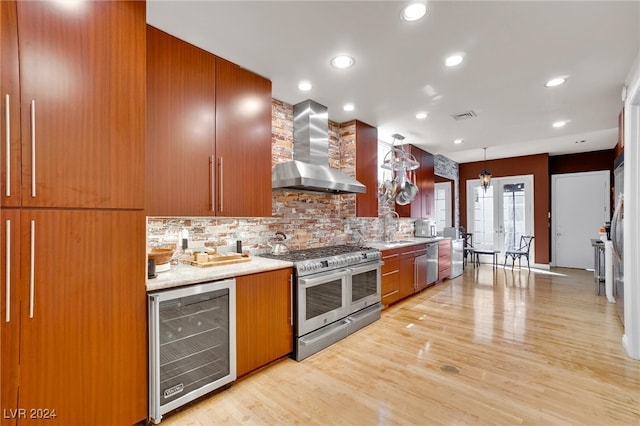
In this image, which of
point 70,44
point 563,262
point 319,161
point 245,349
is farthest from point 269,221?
point 563,262

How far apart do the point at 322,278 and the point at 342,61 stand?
203cm

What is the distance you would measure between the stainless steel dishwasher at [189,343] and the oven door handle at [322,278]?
2.34 ft

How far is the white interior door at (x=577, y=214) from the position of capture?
Result: 661 cm

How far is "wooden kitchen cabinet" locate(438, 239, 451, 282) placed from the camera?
5.52m

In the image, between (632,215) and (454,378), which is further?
(632,215)

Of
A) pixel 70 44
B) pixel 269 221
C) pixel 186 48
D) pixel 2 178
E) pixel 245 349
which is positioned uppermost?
pixel 186 48

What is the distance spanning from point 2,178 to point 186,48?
5.01 feet

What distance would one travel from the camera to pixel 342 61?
2.60m

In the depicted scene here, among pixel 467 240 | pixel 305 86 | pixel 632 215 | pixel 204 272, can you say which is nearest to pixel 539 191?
pixel 467 240

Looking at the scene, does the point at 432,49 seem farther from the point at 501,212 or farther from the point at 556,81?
the point at 501,212

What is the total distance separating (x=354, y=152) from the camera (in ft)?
13.6

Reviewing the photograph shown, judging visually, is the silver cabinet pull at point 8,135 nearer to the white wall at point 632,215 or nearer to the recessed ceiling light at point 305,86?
the recessed ceiling light at point 305,86

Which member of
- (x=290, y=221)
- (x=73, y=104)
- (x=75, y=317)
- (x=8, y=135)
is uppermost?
(x=73, y=104)

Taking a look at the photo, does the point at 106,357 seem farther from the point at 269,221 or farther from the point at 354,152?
the point at 354,152
